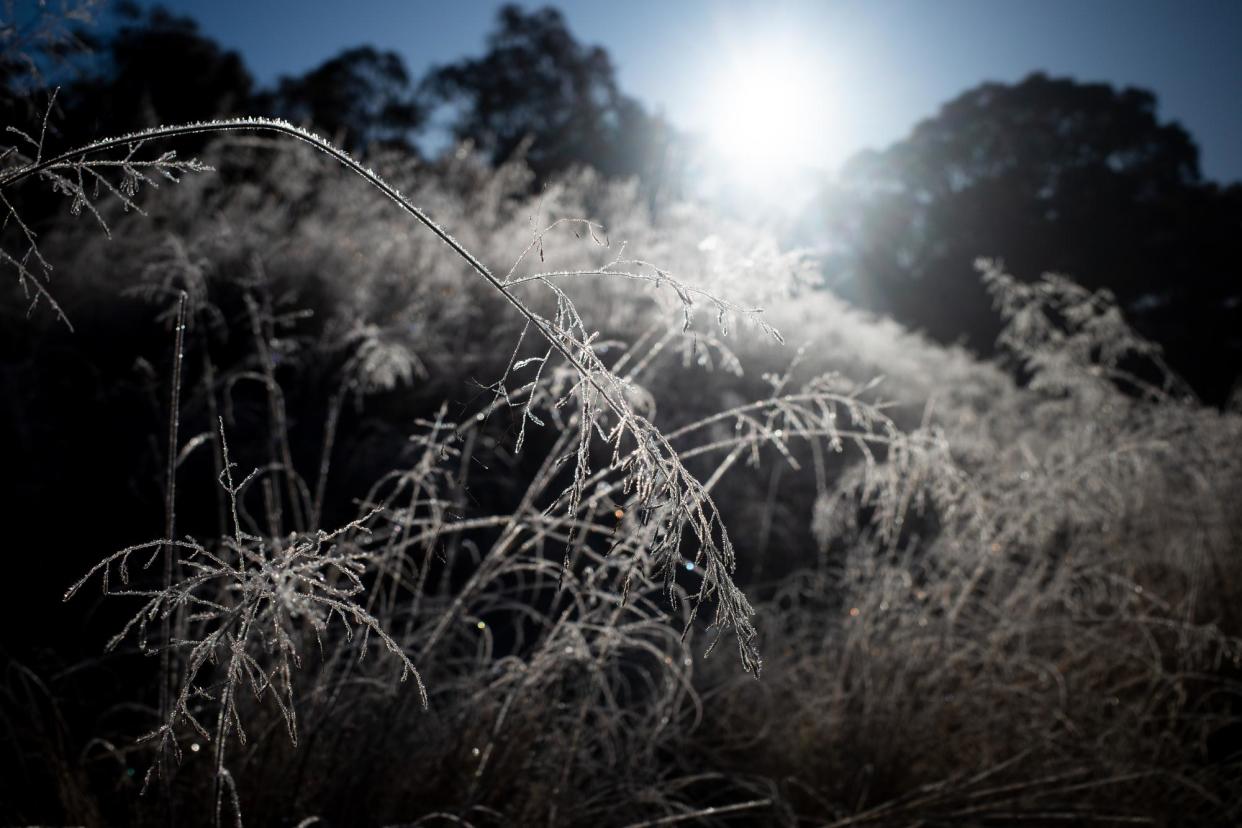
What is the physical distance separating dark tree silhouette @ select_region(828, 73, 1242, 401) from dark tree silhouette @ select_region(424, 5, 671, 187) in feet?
21.4

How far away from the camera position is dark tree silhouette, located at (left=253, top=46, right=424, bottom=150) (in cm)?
1496

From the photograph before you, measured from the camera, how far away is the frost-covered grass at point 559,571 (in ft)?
3.05

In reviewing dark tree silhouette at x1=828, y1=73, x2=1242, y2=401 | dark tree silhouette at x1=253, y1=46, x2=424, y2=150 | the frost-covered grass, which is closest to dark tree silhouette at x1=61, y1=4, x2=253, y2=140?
dark tree silhouette at x1=253, y1=46, x2=424, y2=150

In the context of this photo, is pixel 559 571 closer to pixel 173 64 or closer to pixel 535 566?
pixel 535 566

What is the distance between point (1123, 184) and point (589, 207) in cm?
1659

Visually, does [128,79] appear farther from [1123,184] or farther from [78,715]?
[1123,184]

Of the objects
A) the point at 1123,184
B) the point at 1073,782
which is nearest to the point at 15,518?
the point at 1073,782

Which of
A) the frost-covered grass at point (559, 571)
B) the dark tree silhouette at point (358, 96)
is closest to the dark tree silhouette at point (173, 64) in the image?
the dark tree silhouette at point (358, 96)

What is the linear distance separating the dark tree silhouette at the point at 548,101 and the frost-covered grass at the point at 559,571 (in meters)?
13.5

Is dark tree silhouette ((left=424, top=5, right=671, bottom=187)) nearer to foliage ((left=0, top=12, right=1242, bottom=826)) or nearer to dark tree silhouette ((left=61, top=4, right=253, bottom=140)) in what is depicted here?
dark tree silhouette ((left=61, top=4, right=253, bottom=140))

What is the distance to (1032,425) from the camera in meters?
6.05

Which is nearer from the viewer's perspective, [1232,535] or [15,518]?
[15,518]

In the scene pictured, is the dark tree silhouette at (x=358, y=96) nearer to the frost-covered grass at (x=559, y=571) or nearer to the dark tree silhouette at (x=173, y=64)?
the dark tree silhouette at (x=173, y=64)

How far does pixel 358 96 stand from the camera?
1669 cm
